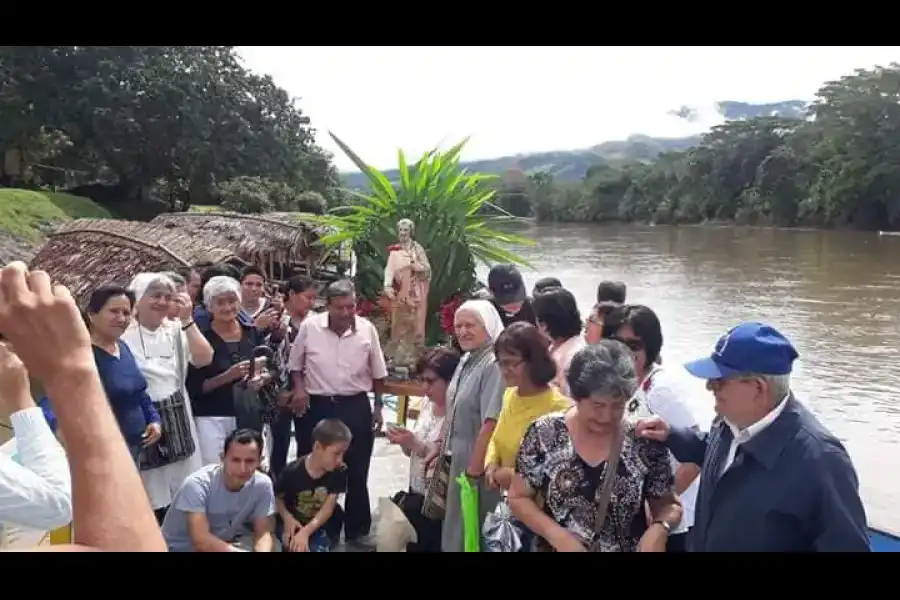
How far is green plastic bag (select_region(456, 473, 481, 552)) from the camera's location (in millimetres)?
2842

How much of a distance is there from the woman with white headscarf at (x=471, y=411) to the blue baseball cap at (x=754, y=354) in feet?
3.82

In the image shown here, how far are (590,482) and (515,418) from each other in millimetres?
554

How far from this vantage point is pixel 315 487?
3.64 meters

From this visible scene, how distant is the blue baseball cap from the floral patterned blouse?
33 cm

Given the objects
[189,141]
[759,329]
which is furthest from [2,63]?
[759,329]

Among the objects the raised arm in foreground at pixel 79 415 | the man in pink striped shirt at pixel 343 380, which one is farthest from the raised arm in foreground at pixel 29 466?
the man in pink striped shirt at pixel 343 380

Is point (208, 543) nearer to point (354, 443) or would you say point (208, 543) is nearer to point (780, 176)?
point (354, 443)

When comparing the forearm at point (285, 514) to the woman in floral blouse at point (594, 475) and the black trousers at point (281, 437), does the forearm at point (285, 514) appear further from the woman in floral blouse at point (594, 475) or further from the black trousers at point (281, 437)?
the woman in floral blouse at point (594, 475)

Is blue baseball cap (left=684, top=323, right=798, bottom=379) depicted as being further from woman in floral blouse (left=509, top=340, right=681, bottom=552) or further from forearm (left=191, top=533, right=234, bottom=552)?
forearm (left=191, top=533, right=234, bottom=552)

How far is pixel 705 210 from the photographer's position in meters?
49.9

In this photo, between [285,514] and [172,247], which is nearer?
[285,514]

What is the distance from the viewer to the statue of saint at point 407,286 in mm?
5781

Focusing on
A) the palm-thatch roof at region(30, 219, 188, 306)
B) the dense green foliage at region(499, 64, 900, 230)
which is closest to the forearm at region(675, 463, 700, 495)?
the palm-thatch roof at region(30, 219, 188, 306)

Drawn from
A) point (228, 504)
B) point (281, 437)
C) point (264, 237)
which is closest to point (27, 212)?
point (264, 237)
